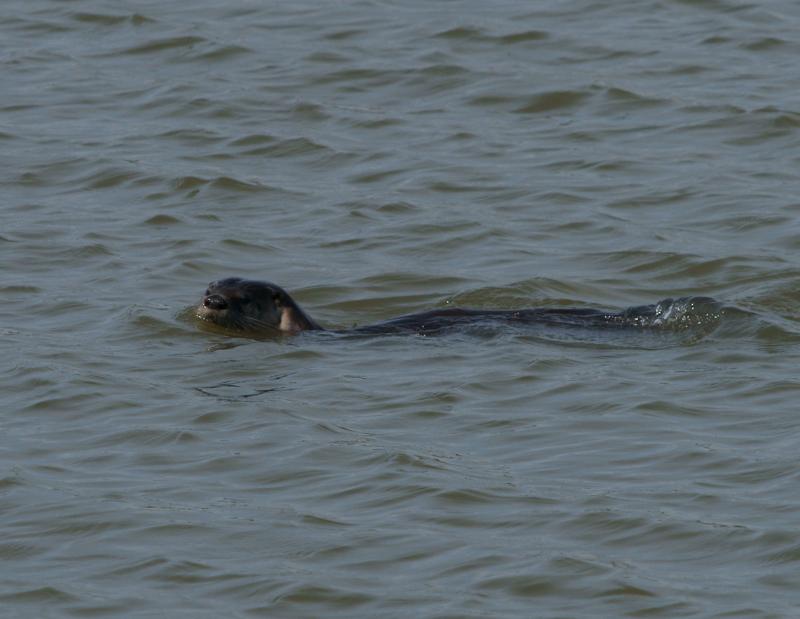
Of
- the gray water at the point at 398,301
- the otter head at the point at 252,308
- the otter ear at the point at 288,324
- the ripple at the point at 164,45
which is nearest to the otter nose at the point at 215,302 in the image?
the otter head at the point at 252,308

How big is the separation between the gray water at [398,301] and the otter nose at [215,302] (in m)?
0.21

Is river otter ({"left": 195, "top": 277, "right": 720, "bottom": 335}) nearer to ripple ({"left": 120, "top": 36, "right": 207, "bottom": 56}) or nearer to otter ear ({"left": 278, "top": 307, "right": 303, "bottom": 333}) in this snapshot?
otter ear ({"left": 278, "top": 307, "right": 303, "bottom": 333})

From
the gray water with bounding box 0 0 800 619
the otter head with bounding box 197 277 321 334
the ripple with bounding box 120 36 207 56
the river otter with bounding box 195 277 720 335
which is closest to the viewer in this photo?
the gray water with bounding box 0 0 800 619

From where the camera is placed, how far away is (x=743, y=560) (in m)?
6.57

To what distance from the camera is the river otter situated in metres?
10.0

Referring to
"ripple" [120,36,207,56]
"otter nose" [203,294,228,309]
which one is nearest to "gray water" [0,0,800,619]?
"ripple" [120,36,207,56]

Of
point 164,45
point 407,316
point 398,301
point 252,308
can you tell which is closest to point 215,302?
point 252,308

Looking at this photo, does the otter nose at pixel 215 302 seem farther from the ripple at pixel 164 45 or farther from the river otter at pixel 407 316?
the ripple at pixel 164 45

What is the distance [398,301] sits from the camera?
1116cm

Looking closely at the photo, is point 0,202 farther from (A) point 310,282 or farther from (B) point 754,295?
(B) point 754,295

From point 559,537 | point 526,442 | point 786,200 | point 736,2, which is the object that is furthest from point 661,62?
point 559,537

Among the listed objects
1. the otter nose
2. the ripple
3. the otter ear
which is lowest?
the otter ear

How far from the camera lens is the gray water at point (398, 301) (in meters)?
6.71

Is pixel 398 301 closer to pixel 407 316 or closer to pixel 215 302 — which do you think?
pixel 407 316
